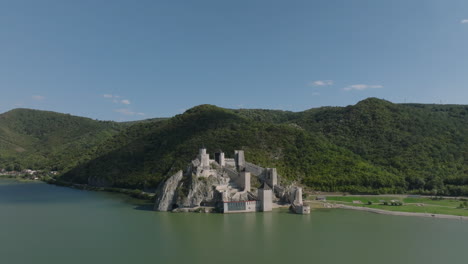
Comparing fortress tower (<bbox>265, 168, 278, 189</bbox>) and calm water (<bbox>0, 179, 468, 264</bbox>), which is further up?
fortress tower (<bbox>265, 168, 278, 189</bbox>)

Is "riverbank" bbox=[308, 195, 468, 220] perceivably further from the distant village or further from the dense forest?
the distant village

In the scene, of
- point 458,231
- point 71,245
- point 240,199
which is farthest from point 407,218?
point 71,245

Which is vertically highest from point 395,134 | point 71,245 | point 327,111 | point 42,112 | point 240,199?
point 42,112

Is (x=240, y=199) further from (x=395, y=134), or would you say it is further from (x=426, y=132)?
(x=426, y=132)

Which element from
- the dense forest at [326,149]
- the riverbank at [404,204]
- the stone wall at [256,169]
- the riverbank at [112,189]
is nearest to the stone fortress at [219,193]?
the stone wall at [256,169]

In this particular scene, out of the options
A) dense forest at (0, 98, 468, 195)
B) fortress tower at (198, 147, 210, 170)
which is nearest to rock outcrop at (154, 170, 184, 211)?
fortress tower at (198, 147, 210, 170)

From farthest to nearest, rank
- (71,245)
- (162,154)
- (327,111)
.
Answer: (327,111)
(162,154)
(71,245)
